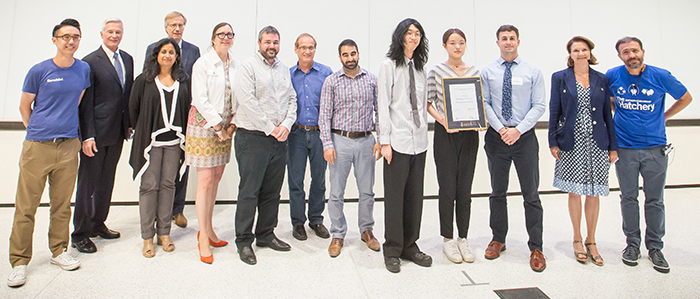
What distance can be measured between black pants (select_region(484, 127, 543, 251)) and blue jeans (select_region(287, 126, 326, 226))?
4.50 feet

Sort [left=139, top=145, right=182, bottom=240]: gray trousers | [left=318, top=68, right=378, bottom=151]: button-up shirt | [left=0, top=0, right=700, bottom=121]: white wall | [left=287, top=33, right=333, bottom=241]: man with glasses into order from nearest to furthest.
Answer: [left=139, top=145, right=182, bottom=240]: gray trousers < [left=318, top=68, right=378, bottom=151]: button-up shirt < [left=287, top=33, right=333, bottom=241]: man with glasses < [left=0, top=0, right=700, bottom=121]: white wall

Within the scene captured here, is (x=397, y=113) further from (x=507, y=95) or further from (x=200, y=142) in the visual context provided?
(x=200, y=142)

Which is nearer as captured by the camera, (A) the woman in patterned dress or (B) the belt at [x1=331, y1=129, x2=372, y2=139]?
(A) the woman in patterned dress

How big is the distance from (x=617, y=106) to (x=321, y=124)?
2.23 m

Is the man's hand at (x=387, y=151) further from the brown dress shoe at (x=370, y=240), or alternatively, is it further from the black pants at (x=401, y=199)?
the brown dress shoe at (x=370, y=240)

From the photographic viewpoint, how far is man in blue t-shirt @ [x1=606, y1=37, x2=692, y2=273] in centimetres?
241

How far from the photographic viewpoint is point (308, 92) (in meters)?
2.91

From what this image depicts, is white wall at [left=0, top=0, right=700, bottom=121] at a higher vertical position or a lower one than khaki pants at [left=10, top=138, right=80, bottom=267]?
higher

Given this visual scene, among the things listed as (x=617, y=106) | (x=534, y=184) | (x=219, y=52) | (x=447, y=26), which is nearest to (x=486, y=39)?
(x=447, y=26)

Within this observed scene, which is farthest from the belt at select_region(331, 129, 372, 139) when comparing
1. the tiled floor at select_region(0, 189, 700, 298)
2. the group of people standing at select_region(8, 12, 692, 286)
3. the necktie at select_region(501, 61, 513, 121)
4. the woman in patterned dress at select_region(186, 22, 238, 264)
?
the necktie at select_region(501, 61, 513, 121)

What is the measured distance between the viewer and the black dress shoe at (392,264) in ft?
7.32

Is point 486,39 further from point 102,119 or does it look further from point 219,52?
point 102,119

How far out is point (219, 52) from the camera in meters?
2.43

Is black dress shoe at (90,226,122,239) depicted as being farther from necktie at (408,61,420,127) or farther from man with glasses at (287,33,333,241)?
necktie at (408,61,420,127)
